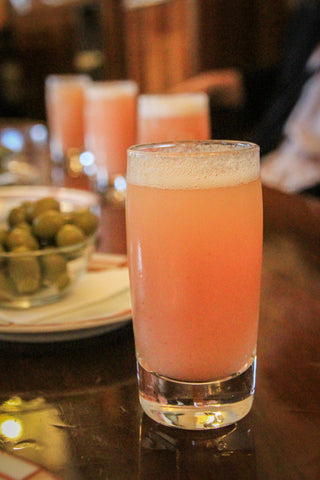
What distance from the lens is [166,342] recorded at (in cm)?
51

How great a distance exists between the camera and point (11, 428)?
0.49 metres

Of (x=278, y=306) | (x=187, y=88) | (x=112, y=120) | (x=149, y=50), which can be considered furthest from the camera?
(x=149, y=50)

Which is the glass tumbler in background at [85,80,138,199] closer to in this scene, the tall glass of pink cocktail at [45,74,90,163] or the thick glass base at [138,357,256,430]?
the tall glass of pink cocktail at [45,74,90,163]

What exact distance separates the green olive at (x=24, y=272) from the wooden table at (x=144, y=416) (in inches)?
2.7

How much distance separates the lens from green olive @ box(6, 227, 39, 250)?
67cm

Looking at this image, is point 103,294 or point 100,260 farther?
point 100,260

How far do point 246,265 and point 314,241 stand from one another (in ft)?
1.43

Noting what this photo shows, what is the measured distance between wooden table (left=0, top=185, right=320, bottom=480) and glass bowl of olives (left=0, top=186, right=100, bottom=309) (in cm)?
7

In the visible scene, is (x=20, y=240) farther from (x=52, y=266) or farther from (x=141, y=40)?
(x=141, y=40)

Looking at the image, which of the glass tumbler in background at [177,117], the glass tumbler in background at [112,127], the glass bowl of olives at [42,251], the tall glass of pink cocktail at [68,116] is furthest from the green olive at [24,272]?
the tall glass of pink cocktail at [68,116]

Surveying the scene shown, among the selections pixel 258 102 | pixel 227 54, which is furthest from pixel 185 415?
pixel 227 54

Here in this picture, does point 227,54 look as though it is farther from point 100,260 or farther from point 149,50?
point 100,260

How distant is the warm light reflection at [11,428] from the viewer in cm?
48

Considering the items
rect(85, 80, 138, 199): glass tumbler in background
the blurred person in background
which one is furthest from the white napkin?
the blurred person in background
